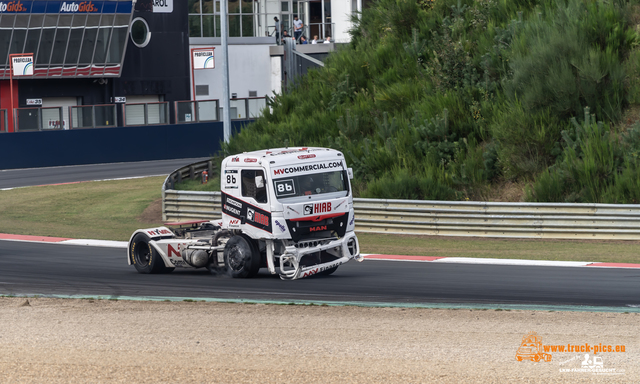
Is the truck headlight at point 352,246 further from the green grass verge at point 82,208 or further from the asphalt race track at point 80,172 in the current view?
the asphalt race track at point 80,172

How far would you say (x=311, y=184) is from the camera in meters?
12.6

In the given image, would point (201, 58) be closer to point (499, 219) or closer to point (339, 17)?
point (339, 17)

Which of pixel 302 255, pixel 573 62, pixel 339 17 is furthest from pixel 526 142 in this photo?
pixel 339 17

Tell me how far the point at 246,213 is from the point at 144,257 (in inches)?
104

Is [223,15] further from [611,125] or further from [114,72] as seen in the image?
[114,72]

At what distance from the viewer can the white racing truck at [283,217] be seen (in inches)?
487

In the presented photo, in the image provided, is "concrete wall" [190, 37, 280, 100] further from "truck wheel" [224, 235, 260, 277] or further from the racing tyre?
"truck wheel" [224, 235, 260, 277]

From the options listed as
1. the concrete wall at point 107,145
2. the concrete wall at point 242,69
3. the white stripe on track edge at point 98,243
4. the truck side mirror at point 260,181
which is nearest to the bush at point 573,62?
the truck side mirror at point 260,181

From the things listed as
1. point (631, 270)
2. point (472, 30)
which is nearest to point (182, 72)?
point (472, 30)

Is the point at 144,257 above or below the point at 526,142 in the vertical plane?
below

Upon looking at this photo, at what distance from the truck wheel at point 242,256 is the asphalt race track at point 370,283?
17cm

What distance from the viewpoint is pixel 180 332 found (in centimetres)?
904

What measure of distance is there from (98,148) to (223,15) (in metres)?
13.3

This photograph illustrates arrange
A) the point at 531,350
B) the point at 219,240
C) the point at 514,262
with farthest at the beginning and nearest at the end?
the point at 514,262, the point at 219,240, the point at 531,350
